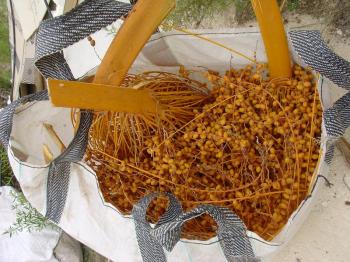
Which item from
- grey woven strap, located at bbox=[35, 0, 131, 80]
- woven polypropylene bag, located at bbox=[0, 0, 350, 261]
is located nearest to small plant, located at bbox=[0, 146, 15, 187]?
woven polypropylene bag, located at bbox=[0, 0, 350, 261]

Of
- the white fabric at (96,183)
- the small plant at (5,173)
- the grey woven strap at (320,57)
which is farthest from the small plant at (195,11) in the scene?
the small plant at (5,173)

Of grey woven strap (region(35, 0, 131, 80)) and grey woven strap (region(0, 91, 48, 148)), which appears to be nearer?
grey woven strap (region(35, 0, 131, 80))

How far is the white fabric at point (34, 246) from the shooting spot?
212 cm

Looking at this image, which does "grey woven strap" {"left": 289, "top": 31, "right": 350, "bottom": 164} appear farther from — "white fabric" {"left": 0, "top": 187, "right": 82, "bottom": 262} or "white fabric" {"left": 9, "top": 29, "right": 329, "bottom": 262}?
"white fabric" {"left": 0, "top": 187, "right": 82, "bottom": 262}

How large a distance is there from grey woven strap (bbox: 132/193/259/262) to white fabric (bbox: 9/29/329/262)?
0.16ft

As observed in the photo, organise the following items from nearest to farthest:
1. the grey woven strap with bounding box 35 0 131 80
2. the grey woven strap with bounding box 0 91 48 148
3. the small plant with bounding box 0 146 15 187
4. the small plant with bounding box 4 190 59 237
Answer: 1. the grey woven strap with bounding box 35 0 131 80
2. the grey woven strap with bounding box 0 91 48 148
3. the small plant with bounding box 4 190 59 237
4. the small plant with bounding box 0 146 15 187

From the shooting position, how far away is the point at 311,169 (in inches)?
47.2

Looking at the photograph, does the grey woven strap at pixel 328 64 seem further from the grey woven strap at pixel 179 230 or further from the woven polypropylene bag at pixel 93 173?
the grey woven strap at pixel 179 230

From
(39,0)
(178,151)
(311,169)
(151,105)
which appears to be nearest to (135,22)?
(151,105)

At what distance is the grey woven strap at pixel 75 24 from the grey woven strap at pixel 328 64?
40cm

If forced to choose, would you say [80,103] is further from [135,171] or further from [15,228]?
[15,228]

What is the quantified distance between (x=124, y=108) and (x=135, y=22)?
0.20m

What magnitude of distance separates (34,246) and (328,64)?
152 cm

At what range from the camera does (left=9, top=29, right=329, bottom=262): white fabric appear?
4.02 ft
